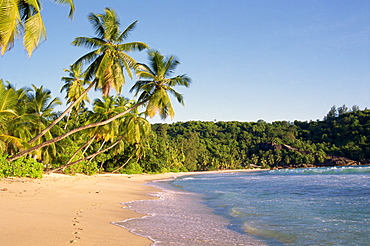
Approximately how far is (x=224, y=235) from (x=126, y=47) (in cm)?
1228

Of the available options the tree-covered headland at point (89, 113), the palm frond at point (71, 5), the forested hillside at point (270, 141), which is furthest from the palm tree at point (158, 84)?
the forested hillside at point (270, 141)

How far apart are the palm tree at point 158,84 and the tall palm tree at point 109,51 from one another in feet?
3.64

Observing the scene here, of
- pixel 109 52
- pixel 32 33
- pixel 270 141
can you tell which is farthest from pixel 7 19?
pixel 270 141

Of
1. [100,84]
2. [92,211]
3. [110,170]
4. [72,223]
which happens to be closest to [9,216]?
[72,223]

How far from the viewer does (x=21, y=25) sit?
9.44 m

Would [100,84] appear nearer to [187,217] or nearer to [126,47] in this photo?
[126,47]

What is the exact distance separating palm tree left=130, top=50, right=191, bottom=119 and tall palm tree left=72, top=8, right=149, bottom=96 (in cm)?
111

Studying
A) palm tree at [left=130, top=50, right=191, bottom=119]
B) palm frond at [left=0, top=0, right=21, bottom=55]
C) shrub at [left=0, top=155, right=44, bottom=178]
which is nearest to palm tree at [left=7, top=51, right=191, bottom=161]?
palm tree at [left=130, top=50, right=191, bottom=119]

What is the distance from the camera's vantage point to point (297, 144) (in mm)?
115000

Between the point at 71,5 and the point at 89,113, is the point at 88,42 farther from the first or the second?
the point at 89,113

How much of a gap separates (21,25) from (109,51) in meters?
6.38

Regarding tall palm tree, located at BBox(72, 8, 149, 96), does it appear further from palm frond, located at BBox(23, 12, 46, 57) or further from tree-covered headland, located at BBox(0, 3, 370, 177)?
palm frond, located at BBox(23, 12, 46, 57)

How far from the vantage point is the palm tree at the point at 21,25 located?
7.22 m

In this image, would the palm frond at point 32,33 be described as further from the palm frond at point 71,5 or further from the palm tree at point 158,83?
the palm tree at point 158,83
